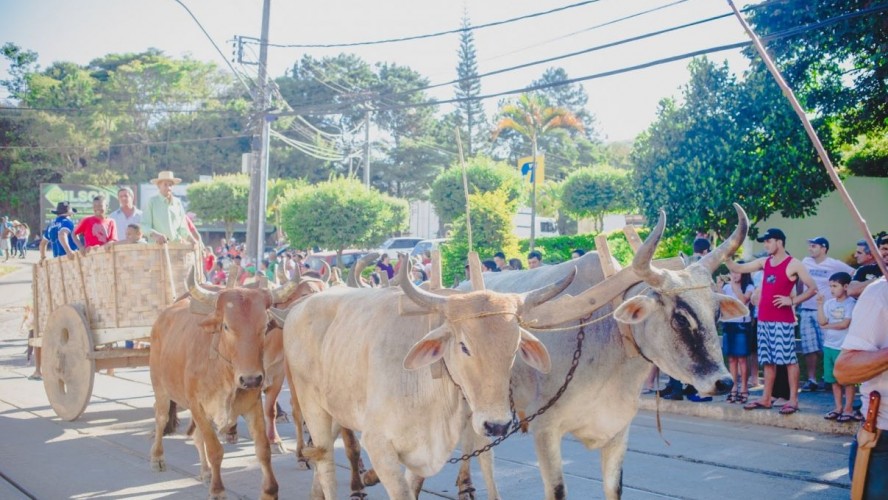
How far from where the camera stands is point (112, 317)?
371 inches

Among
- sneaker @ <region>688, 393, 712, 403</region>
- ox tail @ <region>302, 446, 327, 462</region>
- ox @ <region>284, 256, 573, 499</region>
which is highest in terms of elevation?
ox @ <region>284, 256, 573, 499</region>

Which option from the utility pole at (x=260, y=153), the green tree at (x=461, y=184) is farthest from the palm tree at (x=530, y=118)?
the utility pole at (x=260, y=153)

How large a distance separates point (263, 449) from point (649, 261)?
3.22 meters

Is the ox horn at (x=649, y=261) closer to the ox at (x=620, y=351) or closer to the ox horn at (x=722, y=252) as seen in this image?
the ox at (x=620, y=351)

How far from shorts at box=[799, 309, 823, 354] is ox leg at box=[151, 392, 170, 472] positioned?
7279 mm

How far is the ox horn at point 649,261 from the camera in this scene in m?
5.14

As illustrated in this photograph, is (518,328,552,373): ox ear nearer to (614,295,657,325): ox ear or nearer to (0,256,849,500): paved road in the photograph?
(614,295,657,325): ox ear

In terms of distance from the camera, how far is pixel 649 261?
525cm

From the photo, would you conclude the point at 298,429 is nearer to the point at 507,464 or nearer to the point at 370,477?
the point at 370,477

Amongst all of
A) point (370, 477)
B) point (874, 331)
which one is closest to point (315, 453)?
point (370, 477)

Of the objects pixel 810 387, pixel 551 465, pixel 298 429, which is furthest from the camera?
pixel 810 387

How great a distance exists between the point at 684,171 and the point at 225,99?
53.3m

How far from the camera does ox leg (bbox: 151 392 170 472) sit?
778 cm

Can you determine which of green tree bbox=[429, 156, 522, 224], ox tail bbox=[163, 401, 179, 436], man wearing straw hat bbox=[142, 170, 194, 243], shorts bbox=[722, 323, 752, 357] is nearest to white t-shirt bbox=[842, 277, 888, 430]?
shorts bbox=[722, 323, 752, 357]
